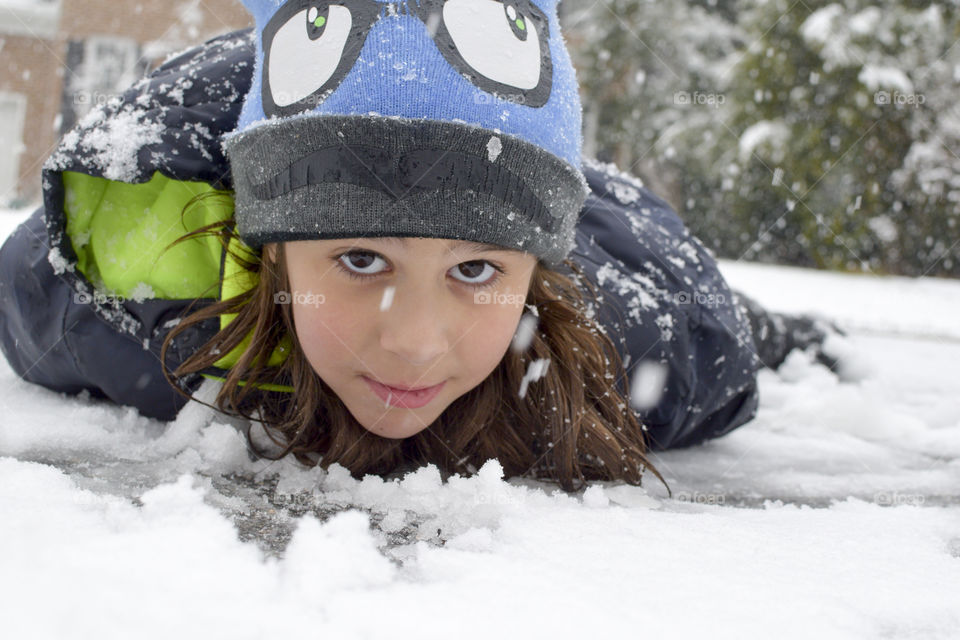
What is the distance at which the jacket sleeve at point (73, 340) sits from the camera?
1.65m

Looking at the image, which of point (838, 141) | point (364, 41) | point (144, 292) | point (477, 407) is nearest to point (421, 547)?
point (477, 407)

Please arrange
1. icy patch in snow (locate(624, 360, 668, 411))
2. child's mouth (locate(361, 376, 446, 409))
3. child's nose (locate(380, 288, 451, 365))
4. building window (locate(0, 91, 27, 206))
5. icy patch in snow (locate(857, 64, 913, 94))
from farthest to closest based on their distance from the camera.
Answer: building window (locate(0, 91, 27, 206)) → icy patch in snow (locate(857, 64, 913, 94)) → icy patch in snow (locate(624, 360, 668, 411)) → child's mouth (locate(361, 376, 446, 409)) → child's nose (locate(380, 288, 451, 365))

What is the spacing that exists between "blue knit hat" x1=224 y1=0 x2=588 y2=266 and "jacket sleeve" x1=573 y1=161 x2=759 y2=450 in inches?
20.5

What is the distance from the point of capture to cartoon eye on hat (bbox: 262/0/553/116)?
1333 mm

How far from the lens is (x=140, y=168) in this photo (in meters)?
1.56

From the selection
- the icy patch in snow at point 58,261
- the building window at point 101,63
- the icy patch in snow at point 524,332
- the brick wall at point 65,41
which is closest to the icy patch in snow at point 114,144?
the icy patch in snow at point 58,261

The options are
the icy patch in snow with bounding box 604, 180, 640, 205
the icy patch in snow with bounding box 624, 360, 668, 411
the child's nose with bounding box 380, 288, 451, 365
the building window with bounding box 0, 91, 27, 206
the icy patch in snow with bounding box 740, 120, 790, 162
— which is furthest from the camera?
the building window with bounding box 0, 91, 27, 206

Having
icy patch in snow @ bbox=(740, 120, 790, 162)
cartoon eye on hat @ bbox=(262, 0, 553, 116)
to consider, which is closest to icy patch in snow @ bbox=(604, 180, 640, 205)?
cartoon eye on hat @ bbox=(262, 0, 553, 116)

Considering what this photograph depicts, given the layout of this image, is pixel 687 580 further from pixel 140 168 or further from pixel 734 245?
pixel 734 245

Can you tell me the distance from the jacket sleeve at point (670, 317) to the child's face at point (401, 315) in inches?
21.0

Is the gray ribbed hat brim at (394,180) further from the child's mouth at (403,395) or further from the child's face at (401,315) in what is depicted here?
the child's mouth at (403,395)

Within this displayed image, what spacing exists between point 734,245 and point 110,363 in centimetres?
859

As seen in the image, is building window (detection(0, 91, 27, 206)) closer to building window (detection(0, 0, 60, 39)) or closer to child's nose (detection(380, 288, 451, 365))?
building window (detection(0, 0, 60, 39))

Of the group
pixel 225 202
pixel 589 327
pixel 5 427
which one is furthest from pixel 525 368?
pixel 5 427
